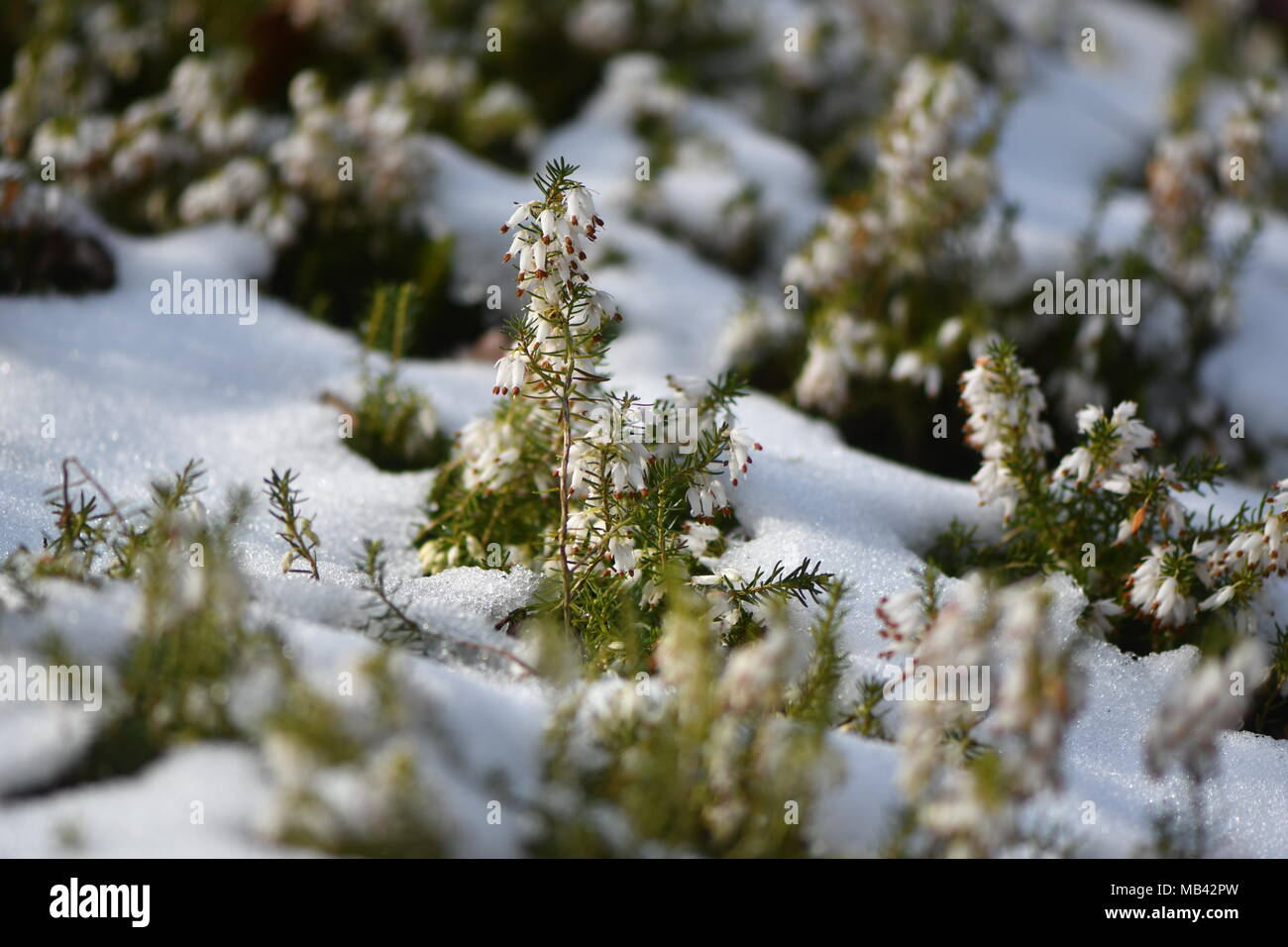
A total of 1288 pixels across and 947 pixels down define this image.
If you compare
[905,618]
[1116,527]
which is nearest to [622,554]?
[905,618]

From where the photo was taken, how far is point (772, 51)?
6281mm

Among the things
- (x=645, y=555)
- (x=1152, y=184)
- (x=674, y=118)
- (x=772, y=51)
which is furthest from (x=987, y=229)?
(x=645, y=555)

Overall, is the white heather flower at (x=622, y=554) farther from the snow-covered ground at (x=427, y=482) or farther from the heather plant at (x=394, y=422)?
the heather plant at (x=394, y=422)

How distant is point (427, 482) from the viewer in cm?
321

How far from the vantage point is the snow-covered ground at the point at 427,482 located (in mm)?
1803

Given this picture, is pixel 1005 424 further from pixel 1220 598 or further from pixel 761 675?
pixel 761 675

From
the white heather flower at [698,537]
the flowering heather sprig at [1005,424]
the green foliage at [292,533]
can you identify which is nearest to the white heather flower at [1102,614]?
the flowering heather sprig at [1005,424]

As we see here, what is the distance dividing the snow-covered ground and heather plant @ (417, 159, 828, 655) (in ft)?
0.61

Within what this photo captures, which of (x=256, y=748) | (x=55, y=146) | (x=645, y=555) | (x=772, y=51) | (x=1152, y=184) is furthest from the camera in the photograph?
(x=772, y=51)

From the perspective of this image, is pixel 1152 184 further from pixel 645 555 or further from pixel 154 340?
pixel 154 340

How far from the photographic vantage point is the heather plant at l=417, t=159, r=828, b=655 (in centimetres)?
Answer: 224

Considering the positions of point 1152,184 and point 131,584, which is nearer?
point 131,584
